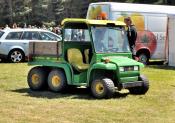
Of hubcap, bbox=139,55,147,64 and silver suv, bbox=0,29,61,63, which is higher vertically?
silver suv, bbox=0,29,61,63

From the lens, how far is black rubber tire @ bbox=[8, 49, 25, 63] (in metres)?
22.9

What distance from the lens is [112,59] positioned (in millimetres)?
12406

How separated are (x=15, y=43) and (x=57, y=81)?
1020 centimetres

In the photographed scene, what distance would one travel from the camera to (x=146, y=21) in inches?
870

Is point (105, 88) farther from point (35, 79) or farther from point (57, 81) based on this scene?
point (35, 79)

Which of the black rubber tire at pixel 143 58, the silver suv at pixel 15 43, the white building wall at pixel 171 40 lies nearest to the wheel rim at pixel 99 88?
the black rubber tire at pixel 143 58

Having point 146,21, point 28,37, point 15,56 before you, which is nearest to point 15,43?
point 15,56

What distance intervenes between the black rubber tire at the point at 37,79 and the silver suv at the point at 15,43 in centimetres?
920

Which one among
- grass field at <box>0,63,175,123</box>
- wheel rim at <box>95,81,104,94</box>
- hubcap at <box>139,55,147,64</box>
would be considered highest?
wheel rim at <box>95,81,104,94</box>

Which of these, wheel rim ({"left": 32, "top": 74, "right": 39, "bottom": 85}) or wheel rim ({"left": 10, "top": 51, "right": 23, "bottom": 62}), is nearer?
wheel rim ({"left": 32, "top": 74, "right": 39, "bottom": 85})

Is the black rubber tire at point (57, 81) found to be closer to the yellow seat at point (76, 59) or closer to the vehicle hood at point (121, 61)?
the yellow seat at point (76, 59)

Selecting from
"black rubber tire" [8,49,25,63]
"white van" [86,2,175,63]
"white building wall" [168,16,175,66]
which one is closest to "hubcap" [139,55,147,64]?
"white van" [86,2,175,63]

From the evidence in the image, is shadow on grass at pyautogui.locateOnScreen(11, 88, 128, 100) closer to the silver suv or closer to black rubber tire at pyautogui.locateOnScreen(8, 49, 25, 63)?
the silver suv

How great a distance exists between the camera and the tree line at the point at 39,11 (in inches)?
2918
